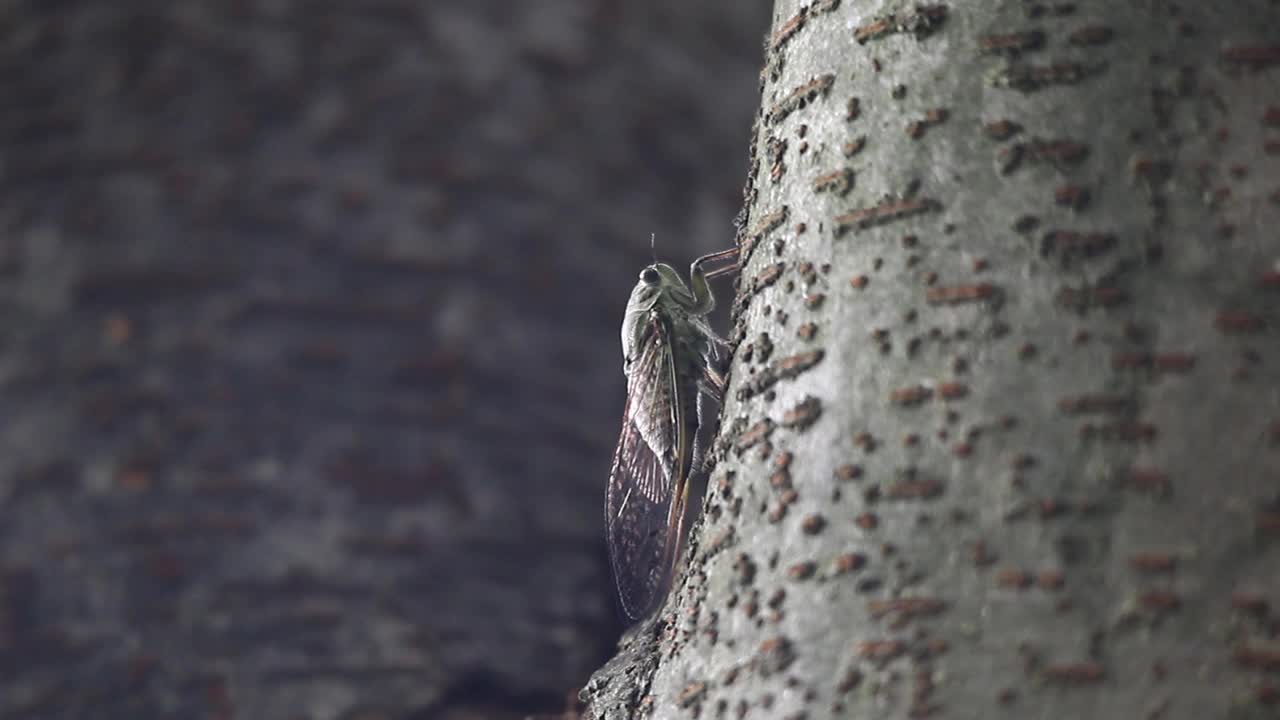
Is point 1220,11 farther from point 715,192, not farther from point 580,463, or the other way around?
point 715,192

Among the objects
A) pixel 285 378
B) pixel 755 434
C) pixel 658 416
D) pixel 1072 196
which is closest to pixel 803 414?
pixel 755 434

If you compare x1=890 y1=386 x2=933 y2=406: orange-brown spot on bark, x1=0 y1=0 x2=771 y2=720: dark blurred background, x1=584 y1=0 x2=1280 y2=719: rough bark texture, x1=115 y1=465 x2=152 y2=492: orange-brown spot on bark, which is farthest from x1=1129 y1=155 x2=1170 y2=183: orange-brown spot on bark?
x1=115 y1=465 x2=152 y2=492: orange-brown spot on bark

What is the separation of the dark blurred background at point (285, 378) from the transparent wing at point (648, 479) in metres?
0.33

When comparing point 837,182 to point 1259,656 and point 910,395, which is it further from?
point 1259,656

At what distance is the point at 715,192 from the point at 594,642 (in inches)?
43.2

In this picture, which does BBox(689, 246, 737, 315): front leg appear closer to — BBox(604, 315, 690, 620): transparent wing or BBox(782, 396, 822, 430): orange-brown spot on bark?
BBox(604, 315, 690, 620): transparent wing

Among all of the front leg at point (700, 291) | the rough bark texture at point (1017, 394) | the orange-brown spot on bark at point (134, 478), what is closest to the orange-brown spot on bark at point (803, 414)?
the rough bark texture at point (1017, 394)

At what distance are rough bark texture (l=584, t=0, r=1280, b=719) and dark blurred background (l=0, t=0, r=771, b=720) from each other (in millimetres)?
1048

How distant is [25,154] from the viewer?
1751 mm

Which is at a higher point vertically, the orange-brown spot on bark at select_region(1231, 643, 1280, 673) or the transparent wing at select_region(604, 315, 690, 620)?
the transparent wing at select_region(604, 315, 690, 620)

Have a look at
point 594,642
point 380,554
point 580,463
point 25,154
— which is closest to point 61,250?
point 25,154

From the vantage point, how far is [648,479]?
134cm

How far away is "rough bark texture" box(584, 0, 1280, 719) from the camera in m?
0.46

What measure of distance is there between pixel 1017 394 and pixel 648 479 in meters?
0.86
